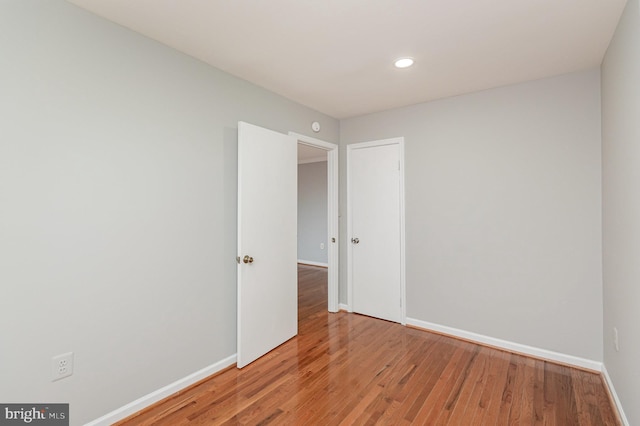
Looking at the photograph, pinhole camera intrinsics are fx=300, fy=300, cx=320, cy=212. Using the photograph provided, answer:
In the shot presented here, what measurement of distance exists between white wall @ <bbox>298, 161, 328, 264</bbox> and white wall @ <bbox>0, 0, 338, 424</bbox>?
4.55 meters

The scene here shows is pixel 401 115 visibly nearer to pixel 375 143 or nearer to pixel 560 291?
pixel 375 143

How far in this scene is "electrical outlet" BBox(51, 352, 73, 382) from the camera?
165cm

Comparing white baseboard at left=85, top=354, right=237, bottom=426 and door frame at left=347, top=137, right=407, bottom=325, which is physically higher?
door frame at left=347, top=137, right=407, bottom=325

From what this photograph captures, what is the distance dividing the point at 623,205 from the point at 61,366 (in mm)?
3433

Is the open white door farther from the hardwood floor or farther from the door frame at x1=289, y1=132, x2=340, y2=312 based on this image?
the door frame at x1=289, y1=132, x2=340, y2=312

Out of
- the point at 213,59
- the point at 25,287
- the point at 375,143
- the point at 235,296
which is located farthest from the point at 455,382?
the point at 213,59

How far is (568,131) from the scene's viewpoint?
101 inches

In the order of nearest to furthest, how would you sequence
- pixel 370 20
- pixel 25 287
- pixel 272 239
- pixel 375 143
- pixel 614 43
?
pixel 25 287, pixel 370 20, pixel 614 43, pixel 272 239, pixel 375 143

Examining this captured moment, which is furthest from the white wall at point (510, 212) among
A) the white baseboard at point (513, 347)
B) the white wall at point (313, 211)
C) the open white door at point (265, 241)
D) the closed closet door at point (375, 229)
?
the white wall at point (313, 211)

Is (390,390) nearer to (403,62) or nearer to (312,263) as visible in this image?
(403,62)

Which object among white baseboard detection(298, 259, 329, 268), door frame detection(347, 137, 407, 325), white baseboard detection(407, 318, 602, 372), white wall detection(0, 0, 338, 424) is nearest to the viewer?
white wall detection(0, 0, 338, 424)

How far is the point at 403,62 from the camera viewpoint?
2395 mm

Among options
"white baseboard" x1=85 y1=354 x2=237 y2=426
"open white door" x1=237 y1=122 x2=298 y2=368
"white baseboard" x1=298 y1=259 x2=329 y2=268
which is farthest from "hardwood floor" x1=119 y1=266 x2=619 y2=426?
"white baseboard" x1=298 y1=259 x2=329 y2=268

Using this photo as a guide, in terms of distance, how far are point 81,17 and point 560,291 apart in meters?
4.04
